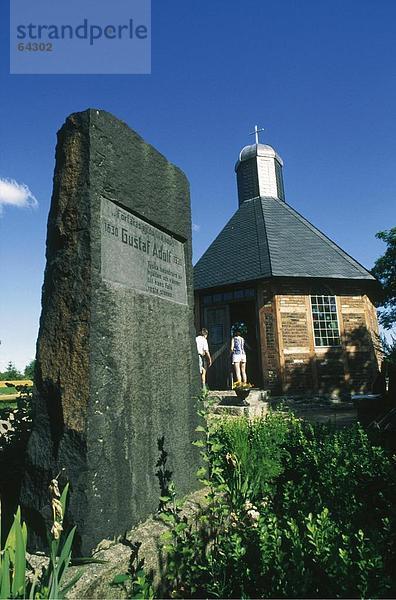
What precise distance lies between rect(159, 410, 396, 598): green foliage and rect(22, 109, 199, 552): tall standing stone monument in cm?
29

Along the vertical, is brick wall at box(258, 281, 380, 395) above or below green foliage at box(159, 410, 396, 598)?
above

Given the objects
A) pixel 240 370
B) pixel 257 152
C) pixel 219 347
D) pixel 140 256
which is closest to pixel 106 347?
pixel 140 256

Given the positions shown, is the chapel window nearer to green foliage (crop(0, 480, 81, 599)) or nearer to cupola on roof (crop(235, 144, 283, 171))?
cupola on roof (crop(235, 144, 283, 171))

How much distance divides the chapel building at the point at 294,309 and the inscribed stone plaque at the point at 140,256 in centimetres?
898

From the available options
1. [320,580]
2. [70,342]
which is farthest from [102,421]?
[320,580]

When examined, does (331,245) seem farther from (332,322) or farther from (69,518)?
(69,518)

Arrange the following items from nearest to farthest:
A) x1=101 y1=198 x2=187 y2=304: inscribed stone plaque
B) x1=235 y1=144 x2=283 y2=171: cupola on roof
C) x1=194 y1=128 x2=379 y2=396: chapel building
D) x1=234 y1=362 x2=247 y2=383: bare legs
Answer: x1=101 y1=198 x2=187 y2=304: inscribed stone plaque
x1=234 y1=362 x2=247 y2=383: bare legs
x1=194 y1=128 x2=379 y2=396: chapel building
x1=235 y1=144 x2=283 y2=171: cupola on roof

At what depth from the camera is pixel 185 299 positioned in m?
3.17

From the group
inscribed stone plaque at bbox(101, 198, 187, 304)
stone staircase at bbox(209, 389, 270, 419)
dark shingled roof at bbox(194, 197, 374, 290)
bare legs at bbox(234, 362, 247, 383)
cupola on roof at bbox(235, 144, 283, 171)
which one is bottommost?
stone staircase at bbox(209, 389, 270, 419)

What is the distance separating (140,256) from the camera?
268 cm

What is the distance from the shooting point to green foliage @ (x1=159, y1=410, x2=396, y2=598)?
163 cm

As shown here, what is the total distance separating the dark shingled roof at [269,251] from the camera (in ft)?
40.9

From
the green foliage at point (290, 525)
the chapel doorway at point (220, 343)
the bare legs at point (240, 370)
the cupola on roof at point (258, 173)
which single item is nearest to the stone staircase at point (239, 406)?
the bare legs at point (240, 370)

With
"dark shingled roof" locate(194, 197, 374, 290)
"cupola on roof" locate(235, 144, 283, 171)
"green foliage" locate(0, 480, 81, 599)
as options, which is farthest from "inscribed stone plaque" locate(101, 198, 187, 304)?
"cupola on roof" locate(235, 144, 283, 171)
